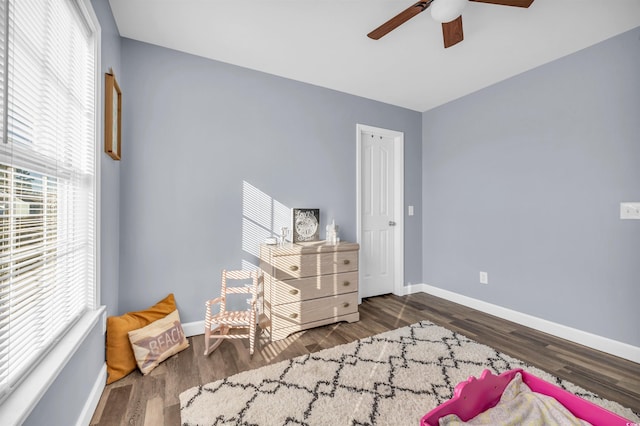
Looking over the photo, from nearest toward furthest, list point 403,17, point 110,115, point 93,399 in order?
point 93,399 → point 403,17 → point 110,115

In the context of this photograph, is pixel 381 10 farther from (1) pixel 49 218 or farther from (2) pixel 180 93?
(1) pixel 49 218

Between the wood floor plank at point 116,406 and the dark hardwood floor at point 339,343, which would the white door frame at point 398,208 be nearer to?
the dark hardwood floor at point 339,343

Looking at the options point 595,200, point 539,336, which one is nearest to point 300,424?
point 539,336

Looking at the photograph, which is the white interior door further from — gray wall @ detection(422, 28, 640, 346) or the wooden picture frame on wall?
the wooden picture frame on wall

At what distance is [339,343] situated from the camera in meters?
2.52

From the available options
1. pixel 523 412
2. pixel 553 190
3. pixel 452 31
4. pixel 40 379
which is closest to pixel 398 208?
pixel 553 190

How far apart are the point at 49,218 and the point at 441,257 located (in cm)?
383

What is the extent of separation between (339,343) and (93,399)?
5.51 feet

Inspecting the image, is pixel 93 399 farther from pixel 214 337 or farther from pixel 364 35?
pixel 364 35

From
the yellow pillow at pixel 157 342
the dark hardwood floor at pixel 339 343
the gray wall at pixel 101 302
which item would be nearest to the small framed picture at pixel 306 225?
the dark hardwood floor at pixel 339 343

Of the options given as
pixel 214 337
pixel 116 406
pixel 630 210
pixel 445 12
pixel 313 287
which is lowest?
pixel 116 406

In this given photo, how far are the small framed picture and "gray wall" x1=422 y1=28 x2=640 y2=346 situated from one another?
1.76 meters

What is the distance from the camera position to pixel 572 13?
2.09 meters

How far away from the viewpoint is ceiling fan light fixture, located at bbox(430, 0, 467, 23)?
1662mm
